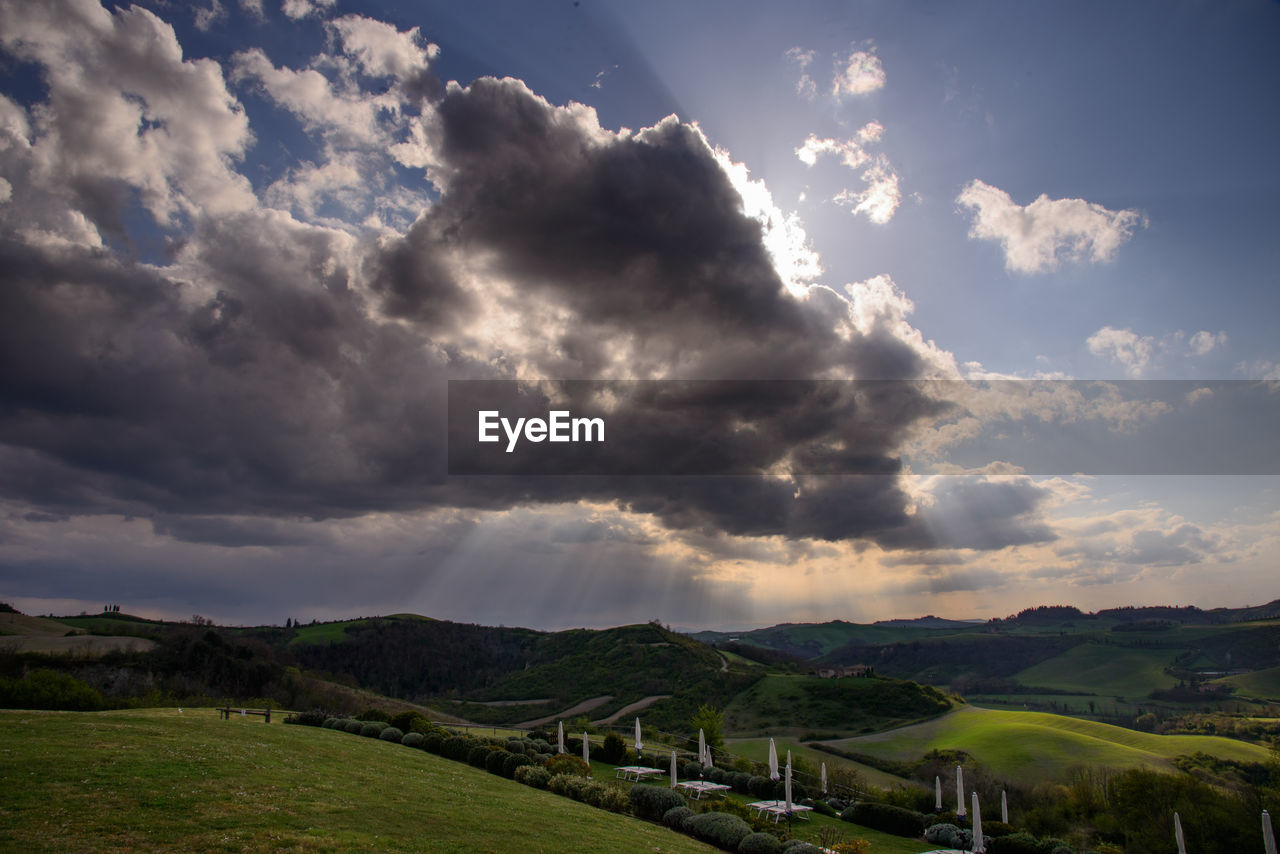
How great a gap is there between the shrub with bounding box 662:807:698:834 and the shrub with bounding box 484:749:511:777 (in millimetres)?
8960

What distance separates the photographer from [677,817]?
23688 mm

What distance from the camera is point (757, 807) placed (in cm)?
2895

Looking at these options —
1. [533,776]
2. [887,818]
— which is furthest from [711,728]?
[533,776]

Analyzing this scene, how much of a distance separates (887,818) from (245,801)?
2769 cm

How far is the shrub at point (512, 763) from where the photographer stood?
29031mm

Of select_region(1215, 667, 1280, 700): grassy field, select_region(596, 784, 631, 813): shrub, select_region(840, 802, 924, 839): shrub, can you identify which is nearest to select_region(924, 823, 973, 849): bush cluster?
select_region(840, 802, 924, 839): shrub

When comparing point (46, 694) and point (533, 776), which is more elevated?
point (46, 694)

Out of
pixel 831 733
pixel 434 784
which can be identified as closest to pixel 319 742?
pixel 434 784

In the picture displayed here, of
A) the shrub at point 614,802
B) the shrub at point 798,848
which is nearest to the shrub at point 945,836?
the shrub at point 798,848

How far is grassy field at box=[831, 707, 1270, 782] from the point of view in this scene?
231ft

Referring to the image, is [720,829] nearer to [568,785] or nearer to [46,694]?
[568,785]

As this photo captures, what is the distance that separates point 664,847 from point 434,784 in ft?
27.6

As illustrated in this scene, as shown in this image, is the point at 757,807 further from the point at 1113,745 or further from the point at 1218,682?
the point at 1218,682

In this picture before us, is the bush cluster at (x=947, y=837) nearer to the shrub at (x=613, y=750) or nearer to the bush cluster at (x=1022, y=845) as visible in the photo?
the bush cluster at (x=1022, y=845)
